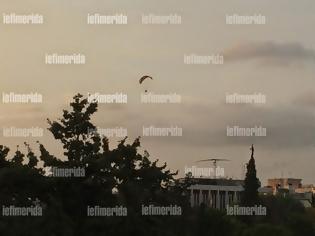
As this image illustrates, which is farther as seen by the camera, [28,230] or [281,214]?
[281,214]

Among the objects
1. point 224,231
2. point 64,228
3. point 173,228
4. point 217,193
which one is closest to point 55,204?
point 64,228

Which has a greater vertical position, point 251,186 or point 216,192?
point 251,186

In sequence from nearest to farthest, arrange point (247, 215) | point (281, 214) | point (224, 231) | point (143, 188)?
point (143, 188), point (224, 231), point (247, 215), point (281, 214)

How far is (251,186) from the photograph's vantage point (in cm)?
6075

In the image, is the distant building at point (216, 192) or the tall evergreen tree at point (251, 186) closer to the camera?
the tall evergreen tree at point (251, 186)

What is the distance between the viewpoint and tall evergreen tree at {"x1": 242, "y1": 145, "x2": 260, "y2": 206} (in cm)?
5991

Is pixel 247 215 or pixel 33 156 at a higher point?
pixel 33 156

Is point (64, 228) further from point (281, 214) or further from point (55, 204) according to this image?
point (281, 214)

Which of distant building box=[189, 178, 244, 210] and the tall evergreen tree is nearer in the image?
the tall evergreen tree

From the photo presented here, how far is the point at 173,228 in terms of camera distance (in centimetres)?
3547

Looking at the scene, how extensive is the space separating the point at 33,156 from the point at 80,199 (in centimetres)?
369

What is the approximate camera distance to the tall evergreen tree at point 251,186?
59906 mm

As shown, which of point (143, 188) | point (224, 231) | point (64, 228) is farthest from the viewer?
point (224, 231)

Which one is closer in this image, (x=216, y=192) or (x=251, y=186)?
(x=251, y=186)
